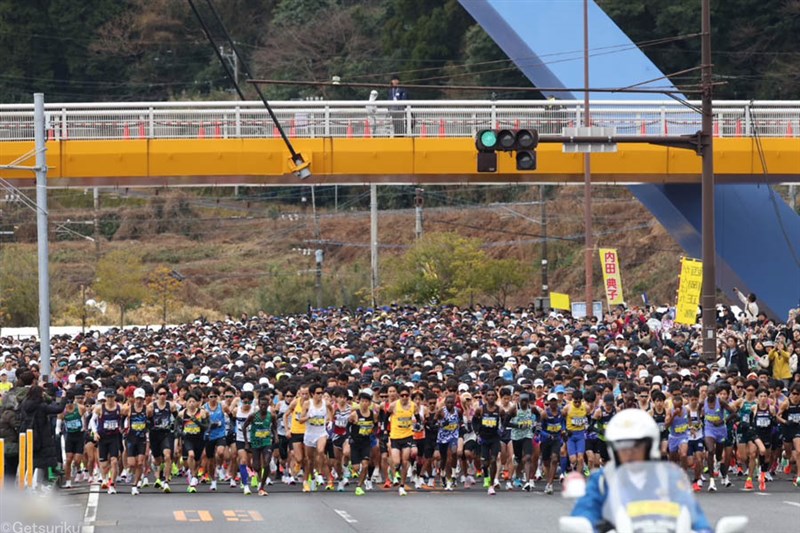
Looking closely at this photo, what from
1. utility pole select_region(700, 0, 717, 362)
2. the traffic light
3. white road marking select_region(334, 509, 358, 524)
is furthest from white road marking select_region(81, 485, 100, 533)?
utility pole select_region(700, 0, 717, 362)

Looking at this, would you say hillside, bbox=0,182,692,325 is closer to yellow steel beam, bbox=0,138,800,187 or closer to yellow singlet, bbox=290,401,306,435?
yellow steel beam, bbox=0,138,800,187

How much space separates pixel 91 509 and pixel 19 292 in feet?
173

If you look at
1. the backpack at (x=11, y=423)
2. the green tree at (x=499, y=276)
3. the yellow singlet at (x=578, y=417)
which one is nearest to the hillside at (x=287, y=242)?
the green tree at (x=499, y=276)

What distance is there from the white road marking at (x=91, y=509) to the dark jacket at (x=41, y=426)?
0.82 metres

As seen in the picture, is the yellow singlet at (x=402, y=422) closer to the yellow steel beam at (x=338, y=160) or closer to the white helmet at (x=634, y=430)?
the white helmet at (x=634, y=430)

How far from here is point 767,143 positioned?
119ft

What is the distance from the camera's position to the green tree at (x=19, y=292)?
6888 centimetres

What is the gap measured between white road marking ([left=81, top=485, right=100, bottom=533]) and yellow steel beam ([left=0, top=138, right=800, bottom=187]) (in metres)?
15.0

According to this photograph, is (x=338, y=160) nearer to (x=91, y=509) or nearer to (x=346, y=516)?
(x=91, y=509)

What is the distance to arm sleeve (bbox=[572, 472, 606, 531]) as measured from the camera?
762cm

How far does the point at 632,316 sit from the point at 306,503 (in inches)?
785

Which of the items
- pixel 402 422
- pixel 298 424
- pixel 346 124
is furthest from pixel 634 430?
pixel 346 124

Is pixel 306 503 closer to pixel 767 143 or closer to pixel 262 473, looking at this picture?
pixel 262 473

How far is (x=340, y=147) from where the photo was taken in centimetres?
3575
